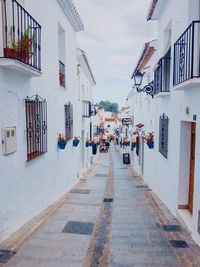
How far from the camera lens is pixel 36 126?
6598 millimetres

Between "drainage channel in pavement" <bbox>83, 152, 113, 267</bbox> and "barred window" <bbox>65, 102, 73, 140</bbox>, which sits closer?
"drainage channel in pavement" <bbox>83, 152, 113, 267</bbox>

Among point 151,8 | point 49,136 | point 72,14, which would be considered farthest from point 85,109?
point 49,136

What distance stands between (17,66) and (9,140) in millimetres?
1273

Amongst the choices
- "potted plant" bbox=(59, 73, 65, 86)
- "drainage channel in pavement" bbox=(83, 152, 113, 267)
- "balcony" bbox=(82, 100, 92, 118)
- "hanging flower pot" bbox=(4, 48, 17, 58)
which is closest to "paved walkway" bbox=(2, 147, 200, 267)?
"drainage channel in pavement" bbox=(83, 152, 113, 267)

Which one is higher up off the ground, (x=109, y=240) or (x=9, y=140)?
(x=9, y=140)

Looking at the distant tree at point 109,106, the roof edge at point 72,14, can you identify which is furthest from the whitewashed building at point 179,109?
the distant tree at point 109,106

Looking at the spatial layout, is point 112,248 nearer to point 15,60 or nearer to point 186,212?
point 186,212

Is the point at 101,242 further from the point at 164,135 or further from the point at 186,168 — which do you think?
the point at 164,135

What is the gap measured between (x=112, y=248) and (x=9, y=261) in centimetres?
169

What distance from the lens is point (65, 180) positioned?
10258 mm

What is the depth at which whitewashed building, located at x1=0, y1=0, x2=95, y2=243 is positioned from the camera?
4.82 meters

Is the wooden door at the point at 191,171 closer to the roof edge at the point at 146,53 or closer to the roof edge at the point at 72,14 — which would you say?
the roof edge at the point at 146,53

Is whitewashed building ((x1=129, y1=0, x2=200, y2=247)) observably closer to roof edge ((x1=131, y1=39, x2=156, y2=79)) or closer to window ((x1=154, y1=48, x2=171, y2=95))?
window ((x1=154, y1=48, x2=171, y2=95))

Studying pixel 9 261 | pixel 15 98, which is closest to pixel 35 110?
pixel 15 98
